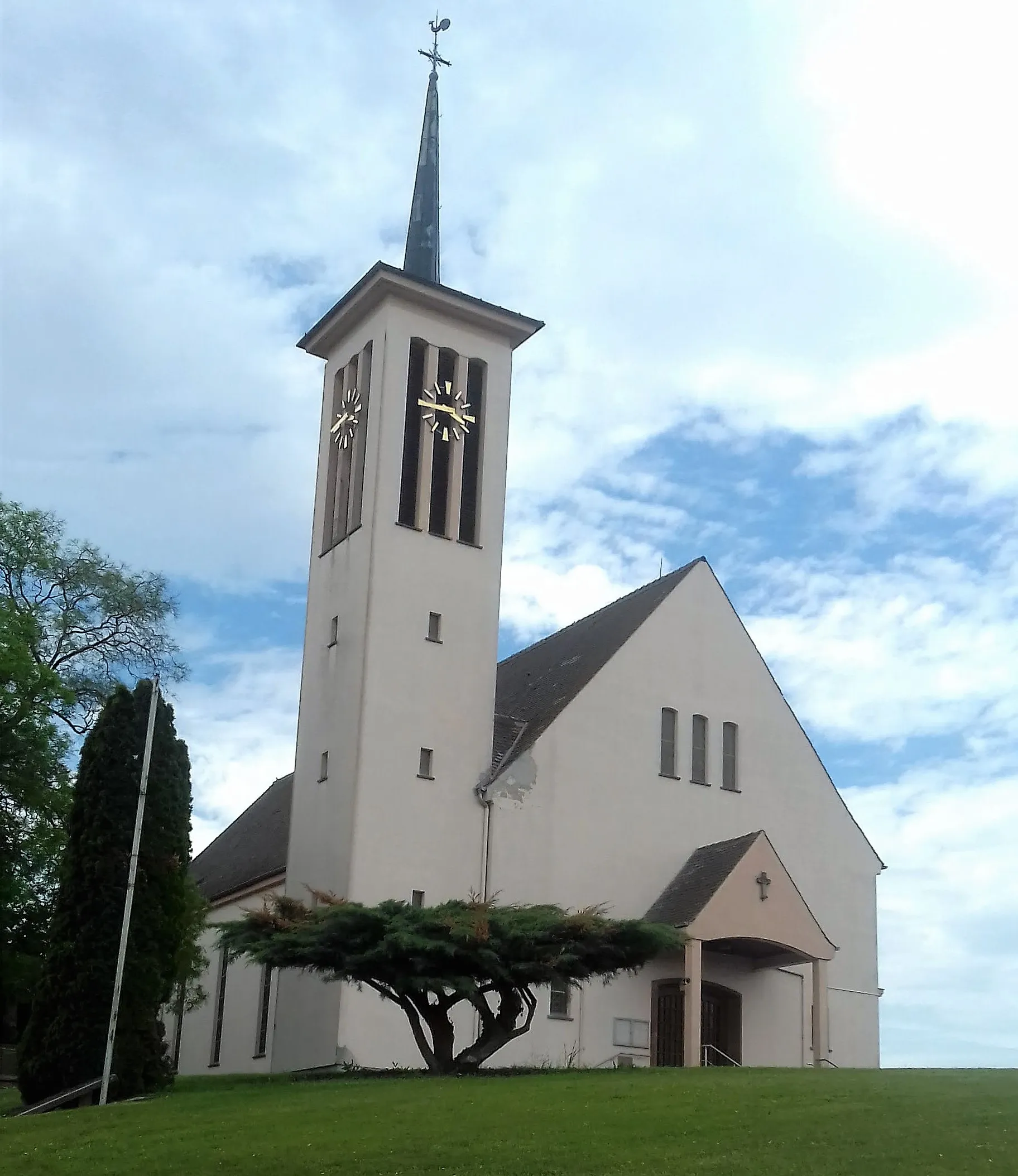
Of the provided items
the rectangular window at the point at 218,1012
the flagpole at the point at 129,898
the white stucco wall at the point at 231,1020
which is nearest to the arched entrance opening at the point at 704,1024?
the white stucco wall at the point at 231,1020

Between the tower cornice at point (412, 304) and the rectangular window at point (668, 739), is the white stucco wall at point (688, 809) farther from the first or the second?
the tower cornice at point (412, 304)

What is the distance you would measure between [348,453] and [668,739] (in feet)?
32.6

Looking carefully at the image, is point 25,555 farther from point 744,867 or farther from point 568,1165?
point 568,1165

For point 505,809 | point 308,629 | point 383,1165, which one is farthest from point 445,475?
point 383,1165

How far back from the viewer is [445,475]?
35781mm

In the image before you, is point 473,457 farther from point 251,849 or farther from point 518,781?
point 251,849

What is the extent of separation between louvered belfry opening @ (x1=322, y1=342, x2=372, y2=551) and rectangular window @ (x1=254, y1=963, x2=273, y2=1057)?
399 inches

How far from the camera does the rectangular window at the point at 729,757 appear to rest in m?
36.5

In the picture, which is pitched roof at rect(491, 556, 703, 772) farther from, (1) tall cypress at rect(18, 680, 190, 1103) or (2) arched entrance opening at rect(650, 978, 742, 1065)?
(1) tall cypress at rect(18, 680, 190, 1103)

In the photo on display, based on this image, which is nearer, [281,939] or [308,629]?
[281,939]

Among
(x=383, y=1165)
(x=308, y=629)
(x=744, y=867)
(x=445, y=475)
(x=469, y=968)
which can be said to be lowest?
(x=383, y=1165)

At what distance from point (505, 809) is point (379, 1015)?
506 centimetres

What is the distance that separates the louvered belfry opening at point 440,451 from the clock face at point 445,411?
1cm

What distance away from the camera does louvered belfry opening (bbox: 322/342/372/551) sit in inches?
1399
